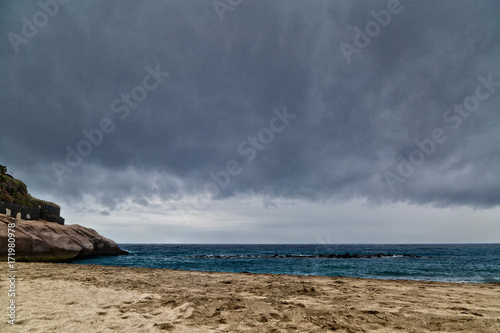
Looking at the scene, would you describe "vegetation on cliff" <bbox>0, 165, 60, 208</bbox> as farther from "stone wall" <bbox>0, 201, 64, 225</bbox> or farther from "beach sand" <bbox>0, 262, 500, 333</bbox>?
"beach sand" <bbox>0, 262, 500, 333</bbox>

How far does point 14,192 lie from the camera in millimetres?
39281

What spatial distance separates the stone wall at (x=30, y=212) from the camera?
27534mm

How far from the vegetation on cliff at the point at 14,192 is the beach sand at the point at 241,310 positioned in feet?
125

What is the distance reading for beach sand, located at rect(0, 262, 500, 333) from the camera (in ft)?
17.0

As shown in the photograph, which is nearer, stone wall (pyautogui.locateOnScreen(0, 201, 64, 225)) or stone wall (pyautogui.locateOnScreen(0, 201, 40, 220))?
stone wall (pyautogui.locateOnScreen(0, 201, 40, 220))

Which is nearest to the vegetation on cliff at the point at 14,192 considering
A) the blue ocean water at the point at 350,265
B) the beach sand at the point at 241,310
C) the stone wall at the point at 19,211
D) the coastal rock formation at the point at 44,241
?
the stone wall at the point at 19,211

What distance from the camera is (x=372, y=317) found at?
5.93 metres

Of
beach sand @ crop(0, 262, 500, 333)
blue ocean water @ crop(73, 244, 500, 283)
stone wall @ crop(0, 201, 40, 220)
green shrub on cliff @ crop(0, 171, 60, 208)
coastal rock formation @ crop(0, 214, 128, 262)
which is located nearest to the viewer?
beach sand @ crop(0, 262, 500, 333)

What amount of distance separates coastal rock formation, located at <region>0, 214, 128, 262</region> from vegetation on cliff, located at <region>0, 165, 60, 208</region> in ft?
33.8

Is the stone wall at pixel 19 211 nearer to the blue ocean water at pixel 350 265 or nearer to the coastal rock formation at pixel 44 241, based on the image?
the coastal rock formation at pixel 44 241

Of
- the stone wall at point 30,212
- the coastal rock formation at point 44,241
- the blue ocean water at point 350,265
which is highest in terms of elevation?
the stone wall at point 30,212

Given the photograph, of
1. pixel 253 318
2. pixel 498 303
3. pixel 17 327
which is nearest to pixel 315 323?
pixel 253 318

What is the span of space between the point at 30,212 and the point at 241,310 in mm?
39755

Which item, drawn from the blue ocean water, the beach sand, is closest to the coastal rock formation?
the blue ocean water
